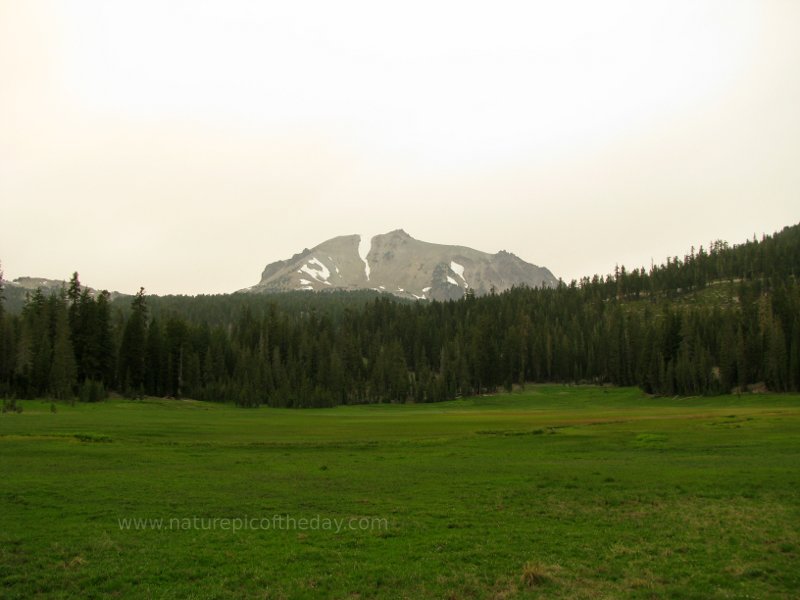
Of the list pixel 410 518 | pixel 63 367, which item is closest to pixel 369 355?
pixel 63 367

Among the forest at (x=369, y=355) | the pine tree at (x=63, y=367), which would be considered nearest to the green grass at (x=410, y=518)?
the forest at (x=369, y=355)

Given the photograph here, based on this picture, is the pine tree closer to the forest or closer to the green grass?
the forest

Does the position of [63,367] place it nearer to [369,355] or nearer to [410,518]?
[410,518]

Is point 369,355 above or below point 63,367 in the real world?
above

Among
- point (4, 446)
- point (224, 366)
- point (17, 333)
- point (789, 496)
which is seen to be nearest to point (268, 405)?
point (224, 366)

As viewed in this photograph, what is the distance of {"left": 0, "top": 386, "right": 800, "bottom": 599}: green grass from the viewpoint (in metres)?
14.9

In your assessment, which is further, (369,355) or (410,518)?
(369,355)

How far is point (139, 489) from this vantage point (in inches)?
990

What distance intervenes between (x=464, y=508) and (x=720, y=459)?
19698 millimetres

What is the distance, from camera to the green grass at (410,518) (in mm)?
14852

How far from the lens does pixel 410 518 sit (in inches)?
839

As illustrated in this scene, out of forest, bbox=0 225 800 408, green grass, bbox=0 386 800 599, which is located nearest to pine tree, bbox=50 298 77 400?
forest, bbox=0 225 800 408

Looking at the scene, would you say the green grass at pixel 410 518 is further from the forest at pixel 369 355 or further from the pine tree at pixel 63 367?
the pine tree at pixel 63 367

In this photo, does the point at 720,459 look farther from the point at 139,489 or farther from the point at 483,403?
the point at 483,403
